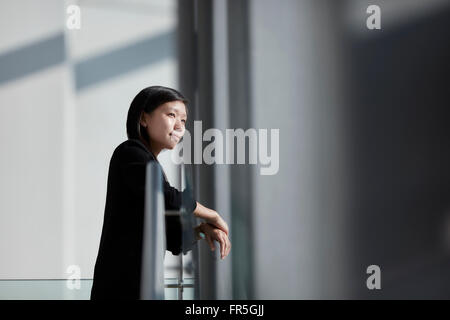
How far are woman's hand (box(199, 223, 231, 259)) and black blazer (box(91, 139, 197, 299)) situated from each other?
3.4 inches

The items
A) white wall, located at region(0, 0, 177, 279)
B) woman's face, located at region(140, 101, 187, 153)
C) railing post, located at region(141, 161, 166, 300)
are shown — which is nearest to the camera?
railing post, located at region(141, 161, 166, 300)

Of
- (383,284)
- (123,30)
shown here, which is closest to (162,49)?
(123,30)

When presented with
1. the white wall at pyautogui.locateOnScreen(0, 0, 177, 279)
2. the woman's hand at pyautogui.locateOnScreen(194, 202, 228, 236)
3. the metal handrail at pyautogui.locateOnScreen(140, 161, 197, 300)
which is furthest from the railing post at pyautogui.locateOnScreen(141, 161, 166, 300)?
the white wall at pyautogui.locateOnScreen(0, 0, 177, 279)

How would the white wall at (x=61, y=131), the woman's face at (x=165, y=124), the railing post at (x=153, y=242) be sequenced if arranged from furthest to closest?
the white wall at (x=61, y=131), the woman's face at (x=165, y=124), the railing post at (x=153, y=242)

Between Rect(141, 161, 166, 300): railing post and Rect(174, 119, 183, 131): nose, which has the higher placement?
Rect(174, 119, 183, 131): nose

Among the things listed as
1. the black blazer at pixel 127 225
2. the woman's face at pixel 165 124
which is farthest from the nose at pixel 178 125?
the black blazer at pixel 127 225

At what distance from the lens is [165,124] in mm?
760

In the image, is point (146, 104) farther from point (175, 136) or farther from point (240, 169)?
point (240, 169)

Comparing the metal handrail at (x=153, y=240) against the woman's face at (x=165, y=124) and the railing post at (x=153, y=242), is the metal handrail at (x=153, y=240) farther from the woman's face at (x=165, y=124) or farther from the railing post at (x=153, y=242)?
the woman's face at (x=165, y=124)

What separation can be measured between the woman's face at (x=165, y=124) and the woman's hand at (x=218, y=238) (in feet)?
0.47

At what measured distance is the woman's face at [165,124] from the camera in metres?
0.75

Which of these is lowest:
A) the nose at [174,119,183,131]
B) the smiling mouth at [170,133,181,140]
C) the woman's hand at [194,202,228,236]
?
the woman's hand at [194,202,228,236]

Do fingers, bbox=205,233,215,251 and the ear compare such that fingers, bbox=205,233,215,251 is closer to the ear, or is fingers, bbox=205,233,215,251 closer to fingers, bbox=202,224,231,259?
fingers, bbox=202,224,231,259

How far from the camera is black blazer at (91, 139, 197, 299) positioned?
639 mm
